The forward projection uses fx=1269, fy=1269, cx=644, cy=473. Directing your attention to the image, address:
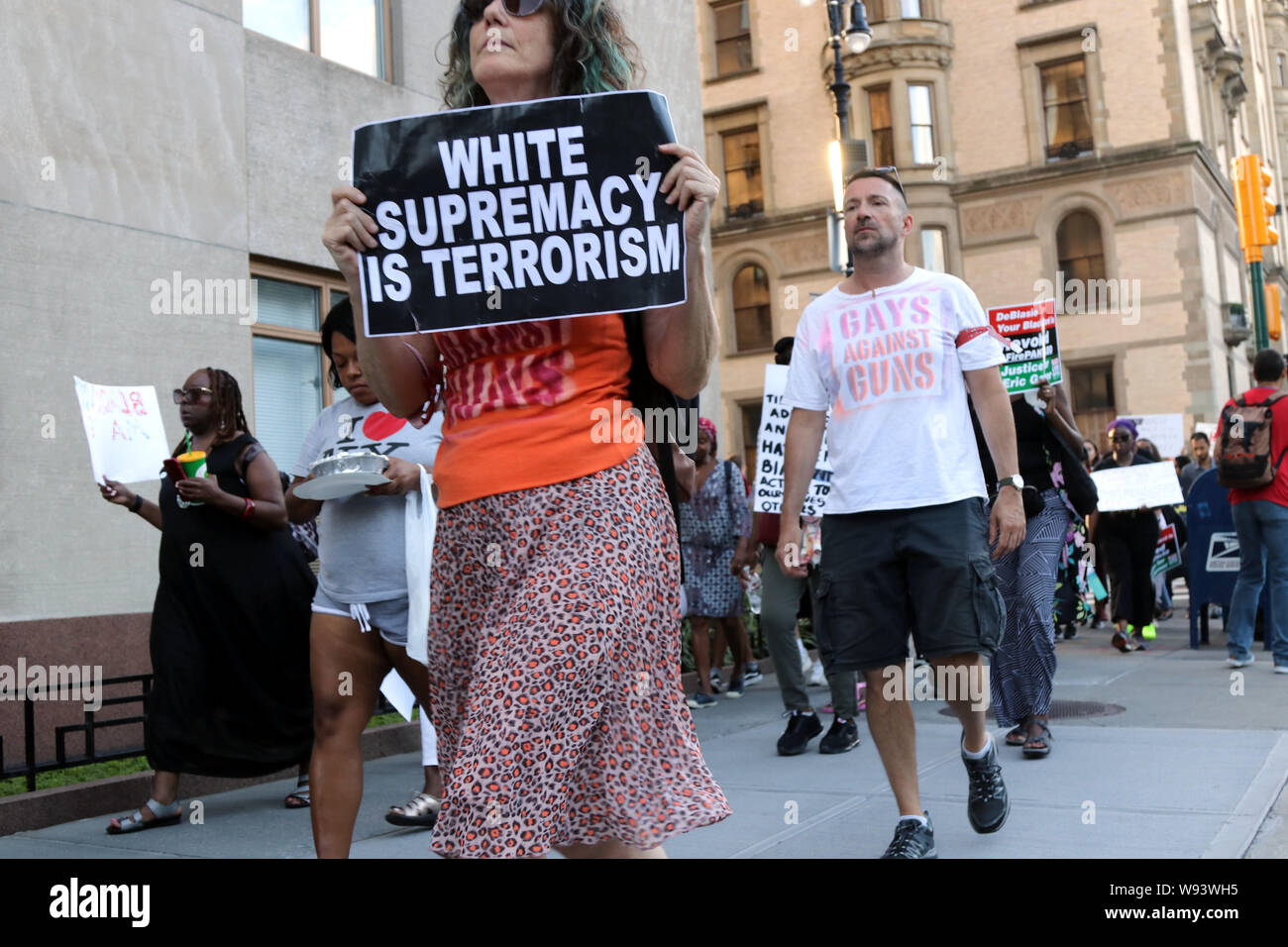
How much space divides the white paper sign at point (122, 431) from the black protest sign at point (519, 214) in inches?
156

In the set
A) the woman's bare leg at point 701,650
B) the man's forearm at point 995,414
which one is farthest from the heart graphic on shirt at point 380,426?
the woman's bare leg at point 701,650

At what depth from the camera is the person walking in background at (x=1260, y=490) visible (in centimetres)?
941

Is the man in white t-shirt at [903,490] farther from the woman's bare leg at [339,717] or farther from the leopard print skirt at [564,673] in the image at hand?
the leopard print skirt at [564,673]

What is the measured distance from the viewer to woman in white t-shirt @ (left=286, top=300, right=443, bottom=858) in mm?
3975

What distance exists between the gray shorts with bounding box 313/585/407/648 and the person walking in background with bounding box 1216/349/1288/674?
7329 millimetres

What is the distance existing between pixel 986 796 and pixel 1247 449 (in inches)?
236

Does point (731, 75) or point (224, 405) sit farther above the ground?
point (731, 75)

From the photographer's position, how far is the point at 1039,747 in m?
6.35

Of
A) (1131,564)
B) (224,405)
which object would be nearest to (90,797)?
(224,405)

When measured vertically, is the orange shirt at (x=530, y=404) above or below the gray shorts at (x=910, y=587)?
above

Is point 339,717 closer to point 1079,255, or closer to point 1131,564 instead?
point 1131,564

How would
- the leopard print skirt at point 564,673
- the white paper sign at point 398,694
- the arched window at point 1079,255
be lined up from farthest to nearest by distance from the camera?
the arched window at point 1079,255
the white paper sign at point 398,694
the leopard print skirt at point 564,673

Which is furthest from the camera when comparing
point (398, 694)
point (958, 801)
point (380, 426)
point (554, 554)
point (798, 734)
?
point (798, 734)
